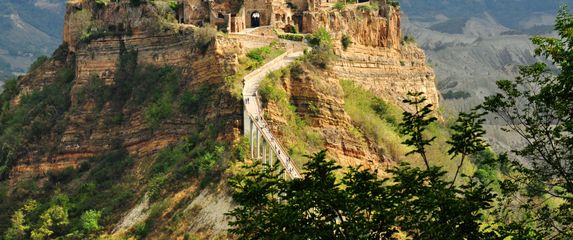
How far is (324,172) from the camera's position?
31062mm

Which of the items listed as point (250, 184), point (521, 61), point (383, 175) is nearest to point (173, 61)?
point (383, 175)

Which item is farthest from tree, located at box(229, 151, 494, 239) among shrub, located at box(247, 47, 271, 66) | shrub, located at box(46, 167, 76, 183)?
shrub, located at box(46, 167, 76, 183)

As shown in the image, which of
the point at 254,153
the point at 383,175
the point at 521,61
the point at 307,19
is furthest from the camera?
the point at 521,61

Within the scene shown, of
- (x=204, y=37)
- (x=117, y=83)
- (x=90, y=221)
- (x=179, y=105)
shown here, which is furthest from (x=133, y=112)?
(x=90, y=221)

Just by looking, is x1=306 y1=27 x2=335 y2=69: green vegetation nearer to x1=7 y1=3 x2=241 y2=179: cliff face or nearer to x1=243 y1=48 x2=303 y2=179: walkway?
x1=243 y1=48 x2=303 y2=179: walkway

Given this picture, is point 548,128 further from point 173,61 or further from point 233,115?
point 173,61

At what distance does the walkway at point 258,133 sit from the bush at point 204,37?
11.3 ft

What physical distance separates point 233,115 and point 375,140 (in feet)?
28.4

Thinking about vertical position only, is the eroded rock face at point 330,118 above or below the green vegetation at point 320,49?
below

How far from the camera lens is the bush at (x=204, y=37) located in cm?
6028

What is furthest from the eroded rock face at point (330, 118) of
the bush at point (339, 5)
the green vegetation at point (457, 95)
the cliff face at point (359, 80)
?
the green vegetation at point (457, 95)

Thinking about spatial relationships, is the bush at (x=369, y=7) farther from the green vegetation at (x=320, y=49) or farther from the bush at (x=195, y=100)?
the bush at (x=195, y=100)

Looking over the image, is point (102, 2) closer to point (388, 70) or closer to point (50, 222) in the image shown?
point (50, 222)

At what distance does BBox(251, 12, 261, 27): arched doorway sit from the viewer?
6562 centimetres
